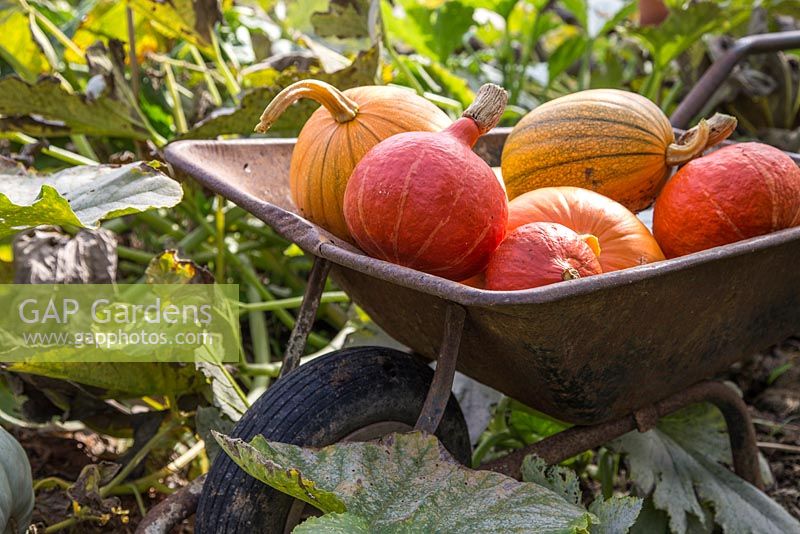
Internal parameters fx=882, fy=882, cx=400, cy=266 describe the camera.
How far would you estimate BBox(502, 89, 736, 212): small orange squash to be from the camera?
1415 mm

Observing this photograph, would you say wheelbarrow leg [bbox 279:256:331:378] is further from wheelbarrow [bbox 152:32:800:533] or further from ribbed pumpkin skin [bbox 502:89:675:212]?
ribbed pumpkin skin [bbox 502:89:675:212]

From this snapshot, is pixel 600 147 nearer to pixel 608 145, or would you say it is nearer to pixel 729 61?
pixel 608 145

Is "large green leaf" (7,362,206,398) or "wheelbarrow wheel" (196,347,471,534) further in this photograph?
"large green leaf" (7,362,206,398)

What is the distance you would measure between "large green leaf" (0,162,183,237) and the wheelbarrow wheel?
0.33 metres

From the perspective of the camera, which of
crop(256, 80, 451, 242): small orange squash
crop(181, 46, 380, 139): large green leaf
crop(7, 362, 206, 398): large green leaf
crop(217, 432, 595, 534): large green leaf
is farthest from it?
crop(181, 46, 380, 139): large green leaf

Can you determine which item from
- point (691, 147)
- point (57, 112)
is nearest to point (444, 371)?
point (691, 147)

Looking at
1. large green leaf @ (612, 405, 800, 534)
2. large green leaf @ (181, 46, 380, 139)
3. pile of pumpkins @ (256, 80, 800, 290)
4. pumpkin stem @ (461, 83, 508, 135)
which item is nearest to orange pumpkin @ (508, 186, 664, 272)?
pile of pumpkins @ (256, 80, 800, 290)

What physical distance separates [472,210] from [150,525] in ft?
1.96

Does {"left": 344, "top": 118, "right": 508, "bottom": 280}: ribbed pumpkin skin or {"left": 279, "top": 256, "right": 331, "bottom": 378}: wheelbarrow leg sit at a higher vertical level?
{"left": 344, "top": 118, "right": 508, "bottom": 280}: ribbed pumpkin skin

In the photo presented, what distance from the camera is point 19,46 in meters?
2.26

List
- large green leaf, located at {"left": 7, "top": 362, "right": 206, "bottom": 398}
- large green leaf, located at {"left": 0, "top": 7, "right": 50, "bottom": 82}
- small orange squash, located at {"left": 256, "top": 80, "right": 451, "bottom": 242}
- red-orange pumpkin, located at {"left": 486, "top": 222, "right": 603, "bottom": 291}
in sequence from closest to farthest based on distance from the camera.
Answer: red-orange pumpkin, located at {"left": 486, "top": 222, "right": 603, "bottom": 291} < small orange squash, located at {"left": 256, "top": 80, "right": 451, "bottom": 242} < large green leaf, located at {"left": 7, "top": 362, "right": 206, "bottom": 398} < large green leaf, located at {"left": 0, "top": 7, "right": 50, "bottom": 82}

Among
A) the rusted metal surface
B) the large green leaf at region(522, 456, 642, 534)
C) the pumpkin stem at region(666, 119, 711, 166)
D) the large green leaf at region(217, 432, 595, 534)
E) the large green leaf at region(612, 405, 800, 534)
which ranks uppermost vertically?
the pumpkin stem at region(666, 119, 711, 166)

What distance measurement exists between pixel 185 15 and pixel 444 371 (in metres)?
1.22

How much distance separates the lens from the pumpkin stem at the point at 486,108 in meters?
1.26
